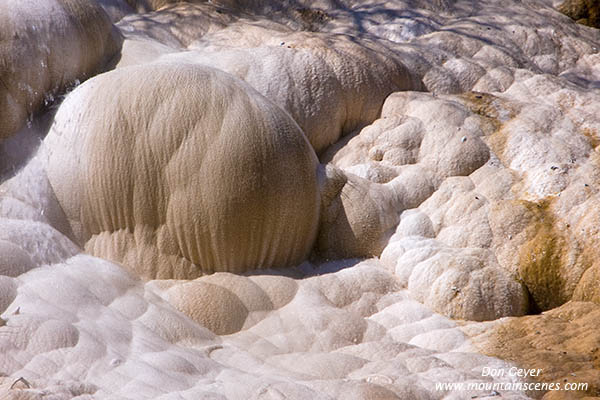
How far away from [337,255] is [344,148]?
1066mm

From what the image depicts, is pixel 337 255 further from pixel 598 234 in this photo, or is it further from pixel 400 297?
pixel 598 234

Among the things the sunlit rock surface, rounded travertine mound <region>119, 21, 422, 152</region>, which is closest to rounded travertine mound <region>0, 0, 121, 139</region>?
the sunlit rock surface

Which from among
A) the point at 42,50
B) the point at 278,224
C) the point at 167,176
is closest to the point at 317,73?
the point at 278,224

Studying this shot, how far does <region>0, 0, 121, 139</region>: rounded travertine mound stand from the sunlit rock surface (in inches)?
0.6

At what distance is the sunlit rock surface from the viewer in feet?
10.8

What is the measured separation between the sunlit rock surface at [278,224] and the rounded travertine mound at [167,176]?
1cm

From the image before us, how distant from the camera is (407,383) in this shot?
10.4 ft

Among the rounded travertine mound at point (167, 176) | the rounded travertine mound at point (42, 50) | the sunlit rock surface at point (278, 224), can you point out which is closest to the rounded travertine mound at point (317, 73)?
the sunlit rock surface at point (278, 224)

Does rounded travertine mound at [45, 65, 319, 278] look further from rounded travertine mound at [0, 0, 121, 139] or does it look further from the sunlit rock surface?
rounded travertine mound at [0, 0, 121, 139]

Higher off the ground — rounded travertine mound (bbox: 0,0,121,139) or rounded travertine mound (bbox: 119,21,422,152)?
rounded travertine mound (bbox: 0,0,121,139)

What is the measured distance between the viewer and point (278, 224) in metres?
4.46

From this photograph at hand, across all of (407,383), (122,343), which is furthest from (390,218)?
(122,343)

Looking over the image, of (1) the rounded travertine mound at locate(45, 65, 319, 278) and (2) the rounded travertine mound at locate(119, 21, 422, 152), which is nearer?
(1) the rounded travertine mound at locate(45, 65, 319, 278)

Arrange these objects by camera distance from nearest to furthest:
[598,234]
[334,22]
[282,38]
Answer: [598,234]
[282,38]
[334,22]
